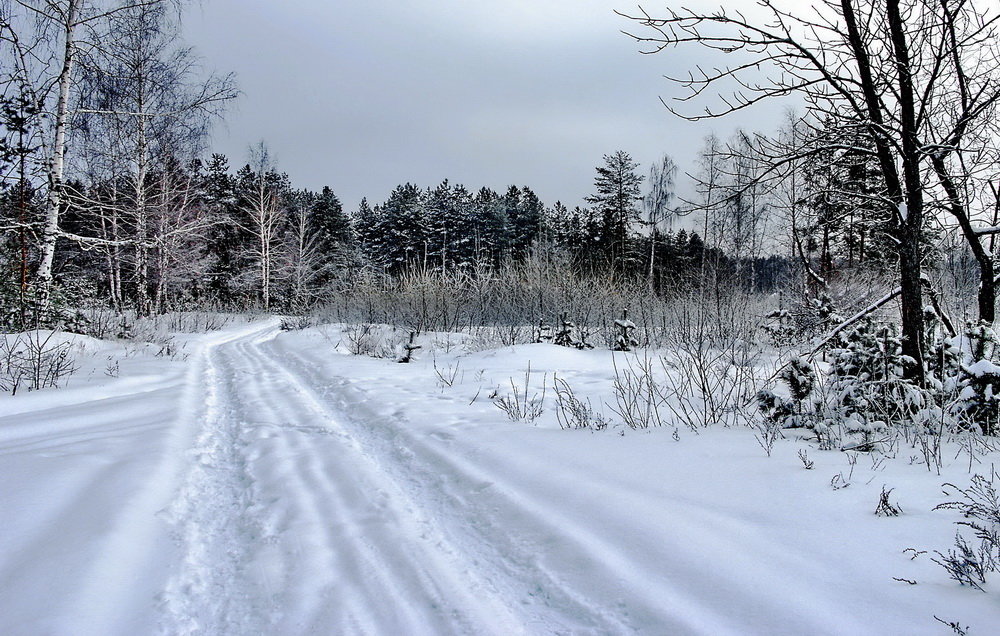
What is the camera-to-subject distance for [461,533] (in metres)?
2.60

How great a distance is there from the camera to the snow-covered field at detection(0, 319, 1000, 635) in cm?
184

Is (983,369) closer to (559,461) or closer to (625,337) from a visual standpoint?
(559,461)

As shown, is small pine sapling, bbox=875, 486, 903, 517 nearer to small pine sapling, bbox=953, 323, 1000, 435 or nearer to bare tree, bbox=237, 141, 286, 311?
small pine sapling, bbox=953, 323, 1000, 435

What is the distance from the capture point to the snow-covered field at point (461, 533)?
184cm

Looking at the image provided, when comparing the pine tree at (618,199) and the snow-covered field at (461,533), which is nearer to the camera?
the snow-covered field at (461,533)

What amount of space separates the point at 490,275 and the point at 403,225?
35.6 m

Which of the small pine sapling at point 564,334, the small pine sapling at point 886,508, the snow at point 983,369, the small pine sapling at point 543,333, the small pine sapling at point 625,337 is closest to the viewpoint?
the small pine sapling at point 886,508

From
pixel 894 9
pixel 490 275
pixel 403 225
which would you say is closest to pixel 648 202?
pixel 490 275

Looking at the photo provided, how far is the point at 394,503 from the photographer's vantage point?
2951 millimetres

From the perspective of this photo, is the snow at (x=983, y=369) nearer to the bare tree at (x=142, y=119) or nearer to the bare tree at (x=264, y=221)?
the bare tree at (x=142, y=119)

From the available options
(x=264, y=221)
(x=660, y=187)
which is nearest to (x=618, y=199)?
Answer: (x=660, y=187)

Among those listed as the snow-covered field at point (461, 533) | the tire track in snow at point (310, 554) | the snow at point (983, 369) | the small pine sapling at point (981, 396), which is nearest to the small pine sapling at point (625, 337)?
the snow-covered field at point (461, 533)

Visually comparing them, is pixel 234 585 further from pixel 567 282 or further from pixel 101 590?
pixel 567 282

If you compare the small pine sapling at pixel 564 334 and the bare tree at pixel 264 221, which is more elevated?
the bare tree at pixel 264 221
